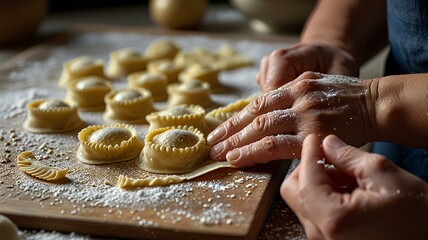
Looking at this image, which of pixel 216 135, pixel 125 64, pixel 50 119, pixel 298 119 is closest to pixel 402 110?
pixel 298 119

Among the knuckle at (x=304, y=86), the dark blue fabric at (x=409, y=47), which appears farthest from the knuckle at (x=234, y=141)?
the dark blue fabric at (x=409, y=47)

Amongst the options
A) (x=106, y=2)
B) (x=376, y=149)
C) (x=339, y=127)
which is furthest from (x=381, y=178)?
(x=106, y=2)

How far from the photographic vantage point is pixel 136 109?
163cm

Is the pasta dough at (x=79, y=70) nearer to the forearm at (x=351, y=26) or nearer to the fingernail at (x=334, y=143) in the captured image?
the forearm at (x=351, y=26)

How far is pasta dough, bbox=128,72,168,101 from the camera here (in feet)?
5.93

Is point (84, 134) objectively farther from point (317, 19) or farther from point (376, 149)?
point (376, 149)

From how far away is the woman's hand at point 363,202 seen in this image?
941mm

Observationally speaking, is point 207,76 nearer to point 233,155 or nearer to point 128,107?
point 128,107

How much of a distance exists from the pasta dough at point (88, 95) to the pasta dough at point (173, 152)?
1.35 feet

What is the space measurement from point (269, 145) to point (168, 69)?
0.80m

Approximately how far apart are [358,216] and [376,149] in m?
0.91

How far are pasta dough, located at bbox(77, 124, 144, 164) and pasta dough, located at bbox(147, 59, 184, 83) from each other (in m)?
0.52

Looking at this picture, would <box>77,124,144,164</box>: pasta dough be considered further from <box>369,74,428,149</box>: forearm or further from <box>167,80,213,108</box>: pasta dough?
<box>369,74,428,149</box>: forearm

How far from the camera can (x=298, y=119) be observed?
48.4 inches
